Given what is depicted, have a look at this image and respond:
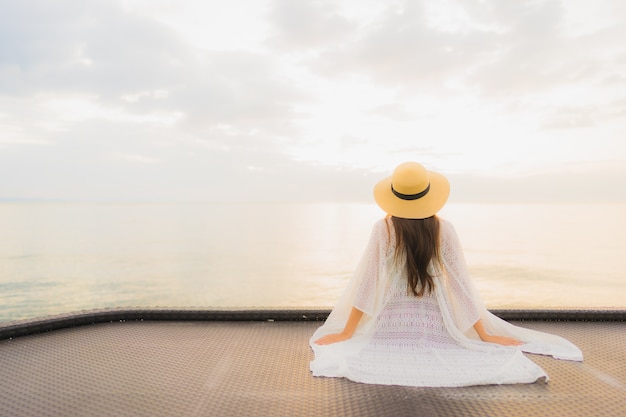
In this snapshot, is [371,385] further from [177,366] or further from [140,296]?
[140,296]

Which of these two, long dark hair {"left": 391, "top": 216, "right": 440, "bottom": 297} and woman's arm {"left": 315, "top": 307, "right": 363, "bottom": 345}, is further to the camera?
woman's arm {"left": 315, "top": 307, "right": 363, "bottom": 345}

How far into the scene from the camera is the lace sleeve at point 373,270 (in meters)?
2.46

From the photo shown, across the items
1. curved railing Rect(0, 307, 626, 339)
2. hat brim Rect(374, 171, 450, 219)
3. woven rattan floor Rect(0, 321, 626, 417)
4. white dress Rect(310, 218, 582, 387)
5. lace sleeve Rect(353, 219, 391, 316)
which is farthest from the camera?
curved railing Rect(0, 307, 626, 339)

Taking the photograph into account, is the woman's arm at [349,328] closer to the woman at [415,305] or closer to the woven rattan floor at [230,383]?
the woman at [415,305]

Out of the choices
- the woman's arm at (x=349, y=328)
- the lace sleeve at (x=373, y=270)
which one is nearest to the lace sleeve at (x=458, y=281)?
the lace sleeve at (x=373, y=270)

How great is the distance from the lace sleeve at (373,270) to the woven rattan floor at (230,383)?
18.8 inches

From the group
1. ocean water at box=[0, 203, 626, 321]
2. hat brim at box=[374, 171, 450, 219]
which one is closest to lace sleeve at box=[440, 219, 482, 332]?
hat brim at box=[374, 171, 450, 219]

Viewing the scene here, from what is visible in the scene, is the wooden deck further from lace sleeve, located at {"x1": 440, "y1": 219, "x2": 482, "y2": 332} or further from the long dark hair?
the long dark hair

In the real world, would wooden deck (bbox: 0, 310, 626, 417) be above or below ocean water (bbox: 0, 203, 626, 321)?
above

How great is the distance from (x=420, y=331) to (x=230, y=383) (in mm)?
1120

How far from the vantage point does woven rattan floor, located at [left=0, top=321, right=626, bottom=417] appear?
5.98 ft

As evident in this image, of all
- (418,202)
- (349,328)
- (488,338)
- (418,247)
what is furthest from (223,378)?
(488,338)

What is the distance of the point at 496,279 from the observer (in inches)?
997

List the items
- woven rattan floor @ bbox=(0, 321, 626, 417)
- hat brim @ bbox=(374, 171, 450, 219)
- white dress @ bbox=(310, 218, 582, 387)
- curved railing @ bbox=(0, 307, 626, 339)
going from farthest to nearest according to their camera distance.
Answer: curved railing @ bbox=(0, 307, 626, 339) → hat brim @ bbox=(374, 171, 450, 219) → white dress @ bbox=(310, 218, 582, 387) → woven rattan floor @ bbox=(0, 321, 626, 417)
